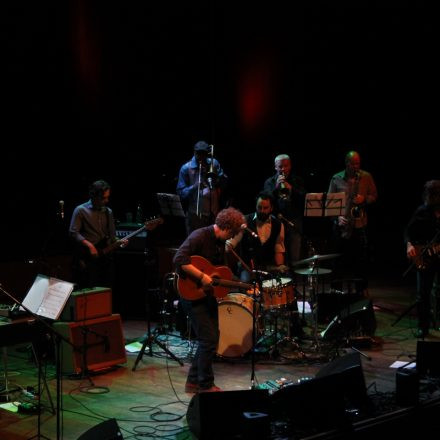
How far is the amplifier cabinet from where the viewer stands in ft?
24.3

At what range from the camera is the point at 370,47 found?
42.6 ft

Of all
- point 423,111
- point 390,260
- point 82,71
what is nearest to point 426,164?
point 423,111

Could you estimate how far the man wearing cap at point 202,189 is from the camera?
362 inches

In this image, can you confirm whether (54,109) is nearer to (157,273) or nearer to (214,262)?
(157,273)

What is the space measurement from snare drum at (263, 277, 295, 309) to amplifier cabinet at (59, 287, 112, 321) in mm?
1763

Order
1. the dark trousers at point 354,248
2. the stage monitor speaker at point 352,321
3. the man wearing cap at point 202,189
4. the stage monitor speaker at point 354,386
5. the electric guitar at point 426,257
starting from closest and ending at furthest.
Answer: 1. the stage monitor speaker at point 354,386
2. the stage monitor speaker at point 352,321
3. the electric guitar at point 426,257
4. the man wearing cap at point 202,189
5. the dark trousers at point 354,248

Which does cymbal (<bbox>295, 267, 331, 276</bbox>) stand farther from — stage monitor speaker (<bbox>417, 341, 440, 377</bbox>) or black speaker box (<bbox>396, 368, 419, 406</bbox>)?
black speaker box (<bbox>396, 368, 419, 406</bbox>)

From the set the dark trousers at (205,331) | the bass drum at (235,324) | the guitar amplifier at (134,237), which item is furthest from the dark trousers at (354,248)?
the dark trousers at (205,331)

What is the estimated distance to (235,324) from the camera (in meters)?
7.77

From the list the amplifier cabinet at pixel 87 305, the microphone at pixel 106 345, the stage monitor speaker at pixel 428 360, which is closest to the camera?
the stage monitor speaker at pixel 428 360

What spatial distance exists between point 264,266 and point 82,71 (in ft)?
16.5

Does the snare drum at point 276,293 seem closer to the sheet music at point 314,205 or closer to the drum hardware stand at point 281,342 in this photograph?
the drum hardware stand at point 281,342

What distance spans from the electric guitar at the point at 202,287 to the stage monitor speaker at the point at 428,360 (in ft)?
5.68

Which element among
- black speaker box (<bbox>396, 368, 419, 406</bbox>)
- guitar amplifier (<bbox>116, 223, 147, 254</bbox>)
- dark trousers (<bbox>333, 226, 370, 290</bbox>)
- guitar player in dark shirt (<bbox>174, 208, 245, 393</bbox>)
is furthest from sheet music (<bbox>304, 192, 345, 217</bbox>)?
black speaker box (<bbox>396, 368, 419, 406</bbox>)
